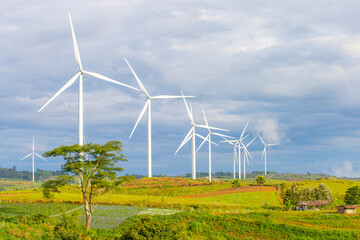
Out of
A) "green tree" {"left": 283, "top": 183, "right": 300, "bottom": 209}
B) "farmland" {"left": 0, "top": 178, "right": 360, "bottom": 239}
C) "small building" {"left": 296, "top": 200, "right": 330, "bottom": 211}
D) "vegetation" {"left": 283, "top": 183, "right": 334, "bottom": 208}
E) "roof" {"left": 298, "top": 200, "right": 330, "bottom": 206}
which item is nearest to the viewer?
"farmland" {"left": 0, "top": 178, "right": 360, "bottom": 239}

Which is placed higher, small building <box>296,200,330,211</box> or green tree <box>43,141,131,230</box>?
green tree <box>43,141,131,230</box>

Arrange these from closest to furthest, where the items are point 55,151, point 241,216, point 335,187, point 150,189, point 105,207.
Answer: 1. point 55,151
2. point 241,216
3. point 105,207
4. point 150,189
5. point 335,187

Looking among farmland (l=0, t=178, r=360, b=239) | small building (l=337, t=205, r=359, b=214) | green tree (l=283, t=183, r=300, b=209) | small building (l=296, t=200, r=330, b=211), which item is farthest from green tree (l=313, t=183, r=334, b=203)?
small building (l=337, t=205, r=359, b=214)

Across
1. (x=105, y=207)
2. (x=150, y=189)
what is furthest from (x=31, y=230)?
(x=150, y=189)

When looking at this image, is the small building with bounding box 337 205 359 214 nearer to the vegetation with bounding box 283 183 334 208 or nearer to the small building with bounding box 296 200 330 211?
the small building with bounding box 296 200 330 211

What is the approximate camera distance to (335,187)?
493 ft

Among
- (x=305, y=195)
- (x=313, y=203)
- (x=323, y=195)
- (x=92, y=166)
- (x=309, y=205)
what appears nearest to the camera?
(x=92, y=166)

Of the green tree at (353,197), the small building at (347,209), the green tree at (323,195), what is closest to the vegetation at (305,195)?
the green tree at (323,195)

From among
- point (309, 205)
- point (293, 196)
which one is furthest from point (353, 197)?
point (293, 196)

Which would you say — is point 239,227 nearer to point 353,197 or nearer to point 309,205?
point 309,205

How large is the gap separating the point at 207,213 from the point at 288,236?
17.3 meters

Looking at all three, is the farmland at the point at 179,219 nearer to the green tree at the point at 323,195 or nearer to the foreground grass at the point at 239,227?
the foreground grass at the point at 239,227

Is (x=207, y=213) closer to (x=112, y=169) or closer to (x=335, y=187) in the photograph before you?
(x=112, y=169)

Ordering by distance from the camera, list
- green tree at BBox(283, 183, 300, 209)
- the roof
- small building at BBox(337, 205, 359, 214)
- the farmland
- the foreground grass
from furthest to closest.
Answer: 1. green tree at BBox(283, 183, 300, 209)
2. the roof
3. small building at BBox(337, 205, 359, 214)
4. the foreground grass
5. the farmland
